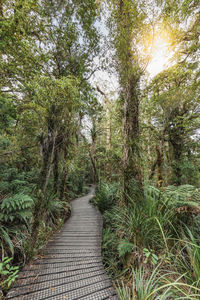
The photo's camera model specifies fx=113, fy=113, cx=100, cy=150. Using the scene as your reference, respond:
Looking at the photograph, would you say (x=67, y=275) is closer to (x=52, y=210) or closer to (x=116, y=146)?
(x=52, y=210)

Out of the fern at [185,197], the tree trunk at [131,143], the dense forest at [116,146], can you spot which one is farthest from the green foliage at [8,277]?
the fern at [185,197]

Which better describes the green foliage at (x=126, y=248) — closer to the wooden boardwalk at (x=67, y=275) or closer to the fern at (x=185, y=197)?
the wooden boardwalk at (x=67, y=275)

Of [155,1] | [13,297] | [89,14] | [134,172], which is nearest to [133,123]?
[134,172]

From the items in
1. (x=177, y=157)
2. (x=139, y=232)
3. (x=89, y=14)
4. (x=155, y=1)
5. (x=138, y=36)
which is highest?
(x=89, y=14)

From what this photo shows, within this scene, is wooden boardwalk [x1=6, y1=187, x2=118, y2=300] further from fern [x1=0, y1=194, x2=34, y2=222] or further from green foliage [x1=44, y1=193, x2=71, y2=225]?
fern [x1=0, y1=194, x2=34, y2=222]

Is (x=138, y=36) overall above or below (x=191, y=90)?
below

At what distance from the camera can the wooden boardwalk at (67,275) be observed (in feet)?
4.96

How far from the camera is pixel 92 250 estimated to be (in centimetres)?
240

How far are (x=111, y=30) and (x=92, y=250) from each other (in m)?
5.75

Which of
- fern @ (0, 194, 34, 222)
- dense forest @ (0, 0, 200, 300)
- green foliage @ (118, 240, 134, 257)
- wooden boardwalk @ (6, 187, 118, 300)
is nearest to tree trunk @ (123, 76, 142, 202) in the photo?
dense forest @ (0, 0, 200, 300)

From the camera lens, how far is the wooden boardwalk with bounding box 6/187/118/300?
1.51 meters

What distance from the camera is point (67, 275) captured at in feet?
5.94

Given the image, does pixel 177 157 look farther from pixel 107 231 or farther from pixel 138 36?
pixel 138 36

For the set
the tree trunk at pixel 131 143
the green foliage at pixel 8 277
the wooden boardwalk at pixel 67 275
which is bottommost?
the wooden boardwalk at pixel 67 275
